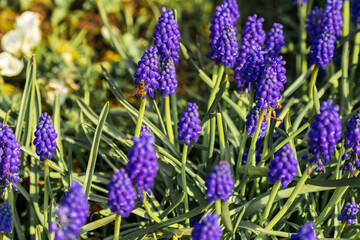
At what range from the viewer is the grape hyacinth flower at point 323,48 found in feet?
14.1

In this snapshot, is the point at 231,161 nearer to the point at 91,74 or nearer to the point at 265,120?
the point at 265,120

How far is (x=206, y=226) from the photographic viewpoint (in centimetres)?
265

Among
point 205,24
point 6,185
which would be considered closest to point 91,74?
point 205,24

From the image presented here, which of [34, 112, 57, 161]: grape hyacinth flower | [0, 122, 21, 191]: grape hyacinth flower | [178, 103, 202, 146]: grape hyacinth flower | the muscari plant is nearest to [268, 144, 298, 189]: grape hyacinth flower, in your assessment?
the muscari plant

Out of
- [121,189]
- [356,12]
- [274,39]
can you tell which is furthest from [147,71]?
[356,12]

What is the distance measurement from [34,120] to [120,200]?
2266 millimetres

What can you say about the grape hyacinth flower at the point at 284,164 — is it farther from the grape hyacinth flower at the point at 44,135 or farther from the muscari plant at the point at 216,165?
the grape hyacinth flower at the point at 44,135

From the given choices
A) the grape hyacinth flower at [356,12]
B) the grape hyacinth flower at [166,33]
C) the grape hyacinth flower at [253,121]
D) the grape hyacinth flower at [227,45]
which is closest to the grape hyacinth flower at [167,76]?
the grape hyacinth flower at [166,33]

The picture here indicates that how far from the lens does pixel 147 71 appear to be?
3.45 meters

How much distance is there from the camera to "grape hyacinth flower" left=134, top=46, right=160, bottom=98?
3.44 metres

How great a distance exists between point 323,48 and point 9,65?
437 cm

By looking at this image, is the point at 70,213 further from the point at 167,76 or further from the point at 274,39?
the point at 274,39

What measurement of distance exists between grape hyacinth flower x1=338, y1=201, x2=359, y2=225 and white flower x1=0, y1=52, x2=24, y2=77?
4774 mm

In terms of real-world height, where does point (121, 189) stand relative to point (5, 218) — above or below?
above
